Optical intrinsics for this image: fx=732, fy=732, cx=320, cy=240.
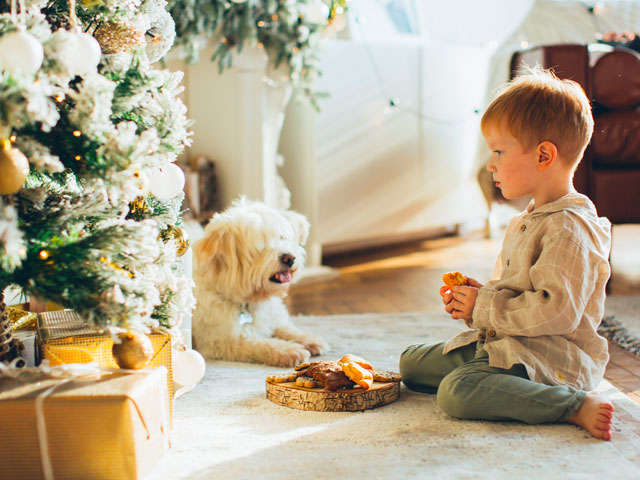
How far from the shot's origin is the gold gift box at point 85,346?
4.80 feet

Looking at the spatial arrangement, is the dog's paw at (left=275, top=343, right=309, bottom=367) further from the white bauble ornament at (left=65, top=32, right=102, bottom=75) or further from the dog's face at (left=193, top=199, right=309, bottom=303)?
the white bauble ornament at (left=65, top=32, right=102, bottom=75)

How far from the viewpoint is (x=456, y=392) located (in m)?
1.55

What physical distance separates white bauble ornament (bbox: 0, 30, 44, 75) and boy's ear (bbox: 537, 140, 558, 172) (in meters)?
1.03

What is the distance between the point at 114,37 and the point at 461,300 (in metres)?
0.91

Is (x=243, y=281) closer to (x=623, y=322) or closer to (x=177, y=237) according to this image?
(x=177, y=237)

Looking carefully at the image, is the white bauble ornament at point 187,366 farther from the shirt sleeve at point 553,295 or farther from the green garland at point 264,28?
the green garland at point 264,28

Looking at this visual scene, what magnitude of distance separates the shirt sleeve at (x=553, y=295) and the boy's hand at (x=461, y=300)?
0.08 metres

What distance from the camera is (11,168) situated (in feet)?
3.73

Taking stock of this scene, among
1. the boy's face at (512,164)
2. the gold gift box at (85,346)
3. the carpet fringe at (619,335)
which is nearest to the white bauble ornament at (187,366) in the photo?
the gold gift box at (85,346)

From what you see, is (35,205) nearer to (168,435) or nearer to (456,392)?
(168,435)

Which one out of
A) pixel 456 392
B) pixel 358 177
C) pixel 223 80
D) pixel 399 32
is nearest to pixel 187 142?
pixel 456 392

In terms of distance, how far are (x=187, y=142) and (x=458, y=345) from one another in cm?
79

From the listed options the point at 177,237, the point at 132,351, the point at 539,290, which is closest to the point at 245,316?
the point at 177,237

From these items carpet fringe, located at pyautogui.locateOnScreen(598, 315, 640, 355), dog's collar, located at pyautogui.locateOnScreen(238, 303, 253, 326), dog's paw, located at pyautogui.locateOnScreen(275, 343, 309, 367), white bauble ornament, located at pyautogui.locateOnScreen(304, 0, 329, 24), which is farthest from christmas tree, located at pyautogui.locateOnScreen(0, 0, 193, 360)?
white bauble ornament, located at pyautogui.locateOnScreen(304, 0, 329, 24)
